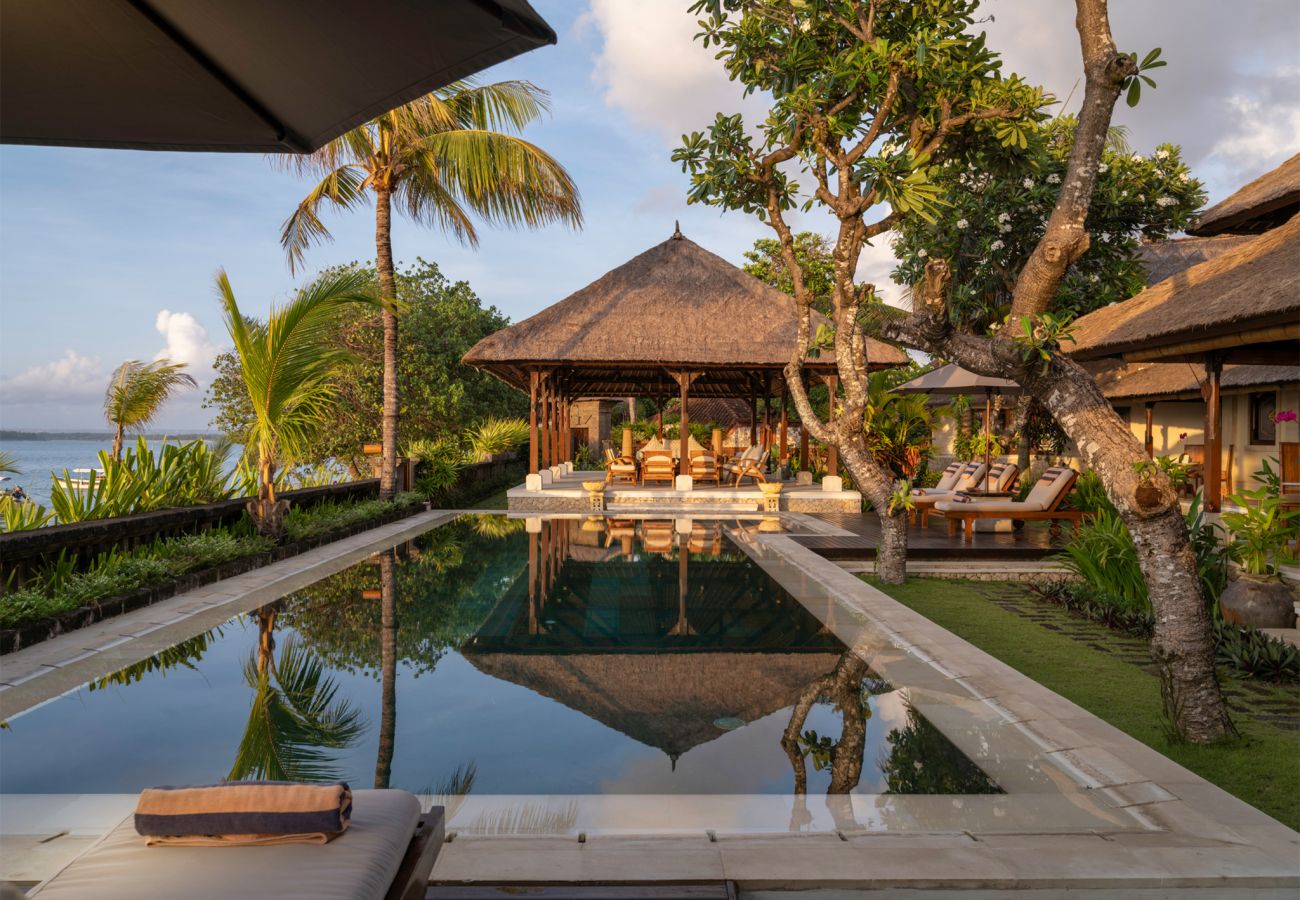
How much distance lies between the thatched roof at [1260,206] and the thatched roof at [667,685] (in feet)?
26.1

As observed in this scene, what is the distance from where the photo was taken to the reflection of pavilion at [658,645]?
465 cm

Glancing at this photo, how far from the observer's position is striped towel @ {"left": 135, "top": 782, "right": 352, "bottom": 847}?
1840 mm

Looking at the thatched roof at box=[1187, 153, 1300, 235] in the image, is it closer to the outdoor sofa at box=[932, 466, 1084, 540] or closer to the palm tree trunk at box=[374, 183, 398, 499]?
the outdoor sofa at box=[932, 466, 1084, 540]

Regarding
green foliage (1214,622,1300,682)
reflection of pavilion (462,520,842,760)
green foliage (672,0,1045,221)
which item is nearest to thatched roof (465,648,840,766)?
reflection of pavilion (462,520,842,760)

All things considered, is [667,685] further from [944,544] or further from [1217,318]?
[944,544]

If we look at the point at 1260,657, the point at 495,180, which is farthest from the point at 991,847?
the point at 495,180

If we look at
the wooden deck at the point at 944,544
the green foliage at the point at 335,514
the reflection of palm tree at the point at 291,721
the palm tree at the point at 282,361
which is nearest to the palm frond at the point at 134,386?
the palm tree at the point at 282,361

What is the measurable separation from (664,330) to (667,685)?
11605 millimetres

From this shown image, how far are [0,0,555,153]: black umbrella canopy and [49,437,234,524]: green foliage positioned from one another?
6057 mm

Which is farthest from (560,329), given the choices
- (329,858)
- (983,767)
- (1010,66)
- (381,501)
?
(329,858)

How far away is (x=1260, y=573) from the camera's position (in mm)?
6250

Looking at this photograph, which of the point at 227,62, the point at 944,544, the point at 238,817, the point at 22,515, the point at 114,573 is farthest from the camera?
the point at 944,544

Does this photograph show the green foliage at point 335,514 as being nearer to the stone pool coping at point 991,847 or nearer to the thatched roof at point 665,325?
the thatched roof at point 665,325

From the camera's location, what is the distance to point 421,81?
2.30 metres
